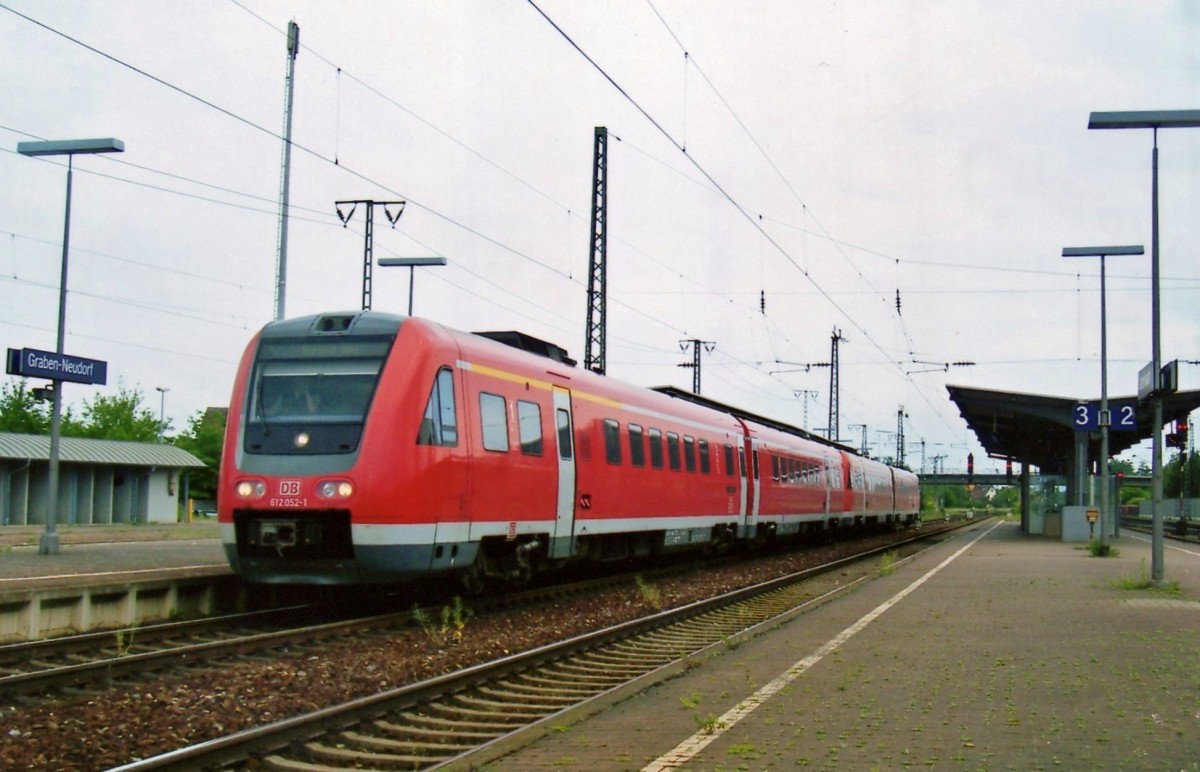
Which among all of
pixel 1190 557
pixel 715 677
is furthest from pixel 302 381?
pixel 1190 557

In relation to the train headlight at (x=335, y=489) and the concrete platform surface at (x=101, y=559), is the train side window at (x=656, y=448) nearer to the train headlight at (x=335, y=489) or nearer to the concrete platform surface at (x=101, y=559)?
the concrete platform surface at (x=101, y=559)

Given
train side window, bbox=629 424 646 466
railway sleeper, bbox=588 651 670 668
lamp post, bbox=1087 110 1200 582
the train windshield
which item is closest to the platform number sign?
lamp post, bbox=1087 110 1200 582

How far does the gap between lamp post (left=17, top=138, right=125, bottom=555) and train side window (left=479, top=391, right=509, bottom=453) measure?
8.89 meters

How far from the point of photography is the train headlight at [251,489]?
12727 mm

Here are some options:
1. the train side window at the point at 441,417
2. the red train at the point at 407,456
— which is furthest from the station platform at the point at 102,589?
the train side window at the point at 441,417

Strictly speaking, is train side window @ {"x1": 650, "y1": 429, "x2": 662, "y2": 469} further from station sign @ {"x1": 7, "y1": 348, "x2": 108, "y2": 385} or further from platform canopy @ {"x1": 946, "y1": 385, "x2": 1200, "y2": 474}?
platform canopy @ {"x1": 946, "y1": 385, "x2": 1200, "y2": 474}

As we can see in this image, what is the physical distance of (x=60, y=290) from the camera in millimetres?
20797

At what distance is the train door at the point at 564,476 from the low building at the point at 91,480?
2459 centimetres

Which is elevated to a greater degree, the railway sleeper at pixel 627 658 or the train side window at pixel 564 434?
the train side window at pixel 564 434

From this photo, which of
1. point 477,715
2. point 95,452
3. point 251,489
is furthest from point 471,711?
point 95,452

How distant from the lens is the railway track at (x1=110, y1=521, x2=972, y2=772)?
23.5 feet

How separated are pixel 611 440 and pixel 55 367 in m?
9.23

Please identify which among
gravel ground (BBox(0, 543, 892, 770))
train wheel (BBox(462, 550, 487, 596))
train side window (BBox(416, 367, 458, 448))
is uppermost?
train side window (BBox(416, 367, 458, 448))

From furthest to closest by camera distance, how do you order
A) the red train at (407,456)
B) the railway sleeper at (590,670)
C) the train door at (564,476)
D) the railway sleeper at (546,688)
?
the train door at (564,476) < the red train at (407,456) < the railway sleeper at (590,670) < the railway sleeper at (546,688)
